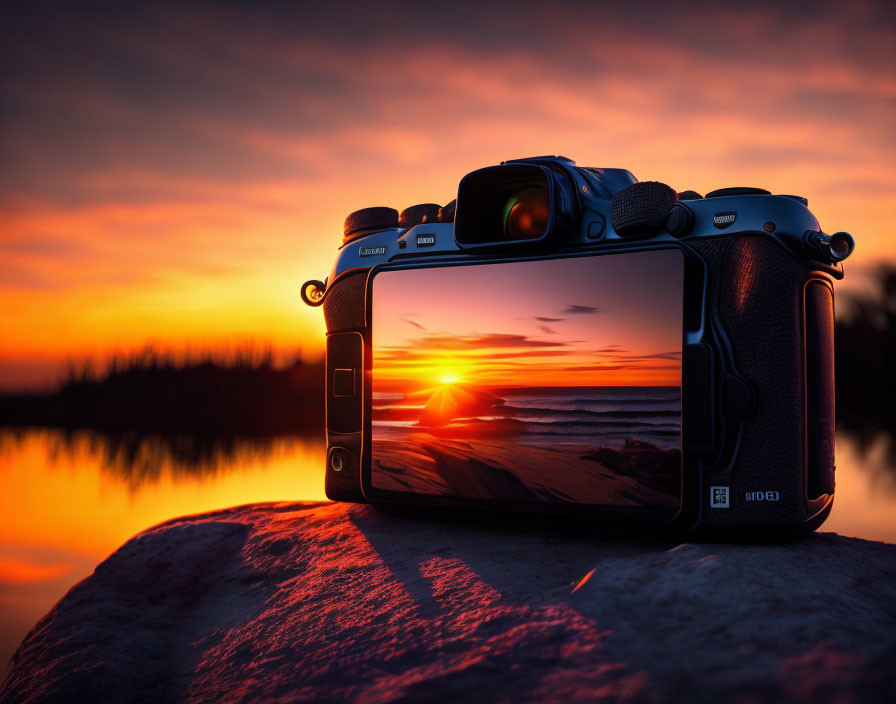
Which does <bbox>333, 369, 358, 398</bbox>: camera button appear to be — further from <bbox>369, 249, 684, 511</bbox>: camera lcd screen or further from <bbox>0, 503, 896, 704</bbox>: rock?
<bbox>0, 503, 896, 704</bbox>: rock

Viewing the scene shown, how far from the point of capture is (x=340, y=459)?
11.4 feet

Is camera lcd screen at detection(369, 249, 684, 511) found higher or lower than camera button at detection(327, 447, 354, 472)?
higher

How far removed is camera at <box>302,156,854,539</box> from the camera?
2.57m

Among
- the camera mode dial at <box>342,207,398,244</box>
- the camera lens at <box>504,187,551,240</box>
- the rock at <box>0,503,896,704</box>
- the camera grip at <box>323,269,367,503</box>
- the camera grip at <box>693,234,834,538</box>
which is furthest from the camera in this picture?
the camera mode dial at <box>342,207,398,244</box>

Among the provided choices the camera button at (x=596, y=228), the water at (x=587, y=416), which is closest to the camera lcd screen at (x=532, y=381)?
the water at (x=587, y=416)

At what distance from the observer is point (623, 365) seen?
2668mm

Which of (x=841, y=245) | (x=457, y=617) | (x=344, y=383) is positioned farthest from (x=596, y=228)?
(x=457, y=617)

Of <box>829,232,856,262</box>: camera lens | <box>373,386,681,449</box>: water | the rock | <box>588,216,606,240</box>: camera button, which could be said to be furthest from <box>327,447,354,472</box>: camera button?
<box>829,232,856,262</box>: camera lens

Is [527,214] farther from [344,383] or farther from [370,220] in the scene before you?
[344,383]

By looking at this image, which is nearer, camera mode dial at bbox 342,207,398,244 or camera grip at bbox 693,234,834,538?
camera grip at bbox 693,234,834,538

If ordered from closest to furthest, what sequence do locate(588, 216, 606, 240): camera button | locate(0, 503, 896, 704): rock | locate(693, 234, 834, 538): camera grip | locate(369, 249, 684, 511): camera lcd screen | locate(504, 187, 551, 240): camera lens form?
locate(0, 503, 896, 704): rock, locate(693, 234, 834, 538): camera grip, locate(369, 249, 684, 511): camera lcd screen, locate(588, 216, 606, 240): camera button, locate(504, 187, 551, 240): camera lens

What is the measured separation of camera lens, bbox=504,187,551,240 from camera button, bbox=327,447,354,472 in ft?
4.42

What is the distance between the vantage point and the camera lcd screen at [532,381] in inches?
104

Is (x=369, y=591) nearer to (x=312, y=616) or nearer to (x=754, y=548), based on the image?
(x=312, y=616)
